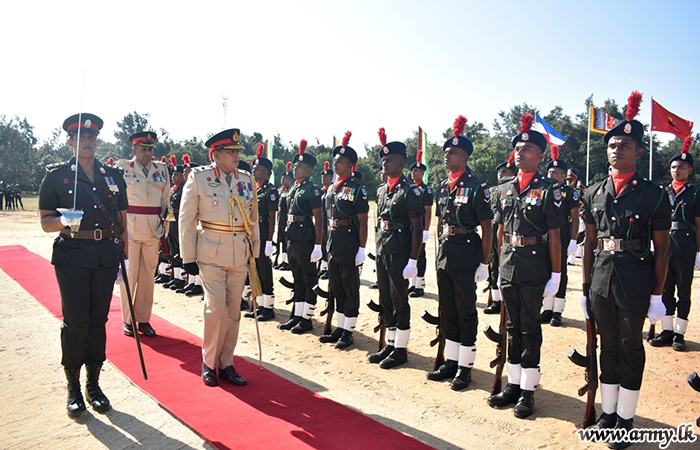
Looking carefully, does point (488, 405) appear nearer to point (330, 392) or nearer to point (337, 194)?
point (330, 392)

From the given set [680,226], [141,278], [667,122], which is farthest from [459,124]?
[667,122]

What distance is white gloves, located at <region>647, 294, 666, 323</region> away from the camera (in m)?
3.87

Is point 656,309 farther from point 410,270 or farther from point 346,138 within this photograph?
point 346,138

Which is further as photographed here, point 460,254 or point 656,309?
point 460,254

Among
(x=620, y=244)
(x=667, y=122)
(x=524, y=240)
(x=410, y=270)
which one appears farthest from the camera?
(x=667, y=122)

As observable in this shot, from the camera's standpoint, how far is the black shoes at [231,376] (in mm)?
5023

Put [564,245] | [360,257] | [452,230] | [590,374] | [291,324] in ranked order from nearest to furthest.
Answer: [590,374], [452,230], [360,257], [291,324], [564,245]

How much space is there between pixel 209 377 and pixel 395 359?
6.83 feet

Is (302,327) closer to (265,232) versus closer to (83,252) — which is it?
(265,232)

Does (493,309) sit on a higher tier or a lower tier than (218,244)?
lower

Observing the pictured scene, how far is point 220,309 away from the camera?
4.96m

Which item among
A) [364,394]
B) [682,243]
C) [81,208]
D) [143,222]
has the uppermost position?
[81,208]

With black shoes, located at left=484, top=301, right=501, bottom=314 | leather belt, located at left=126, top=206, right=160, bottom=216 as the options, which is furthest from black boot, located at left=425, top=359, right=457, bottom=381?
leather belt, located at left=126, top=206, right=160, bottom=216

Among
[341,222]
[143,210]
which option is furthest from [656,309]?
[143,210]
